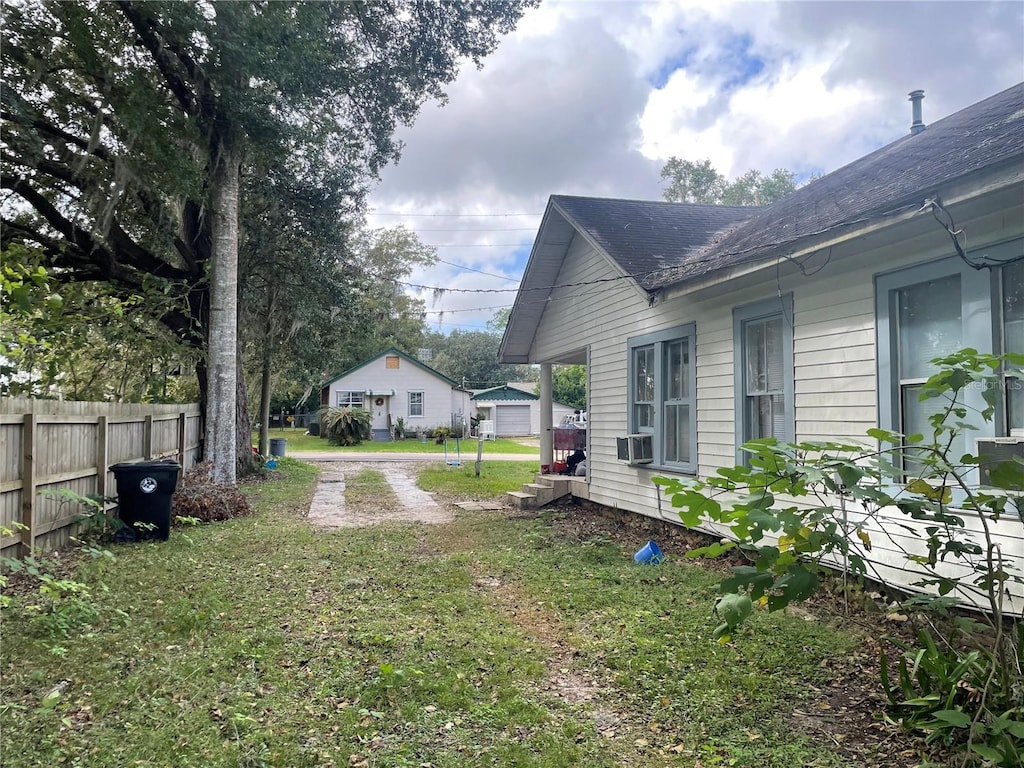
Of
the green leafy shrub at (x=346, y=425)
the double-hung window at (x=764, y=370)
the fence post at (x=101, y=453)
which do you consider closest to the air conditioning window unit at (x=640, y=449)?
the double-hung window at (x=764, y=370)

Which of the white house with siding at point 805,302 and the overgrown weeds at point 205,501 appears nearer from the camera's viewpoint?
the white house with siding at point 805,302

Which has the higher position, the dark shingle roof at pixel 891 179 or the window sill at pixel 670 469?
the dark shingle roof at pixel 891 179

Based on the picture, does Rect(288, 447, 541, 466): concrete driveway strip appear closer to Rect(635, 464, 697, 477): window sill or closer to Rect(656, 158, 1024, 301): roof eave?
Rect(635, 464, 697, 477): window sill

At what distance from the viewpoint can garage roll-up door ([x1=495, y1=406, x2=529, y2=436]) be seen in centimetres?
3862

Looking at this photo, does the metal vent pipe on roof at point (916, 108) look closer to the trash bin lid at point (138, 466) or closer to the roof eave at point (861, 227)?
the roof eave at point (861, 227)

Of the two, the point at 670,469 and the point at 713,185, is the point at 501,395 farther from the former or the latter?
the point at 670,469

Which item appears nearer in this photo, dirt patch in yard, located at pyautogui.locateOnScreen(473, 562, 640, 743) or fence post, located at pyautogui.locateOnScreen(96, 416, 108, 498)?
dirt patch in yard, located at pyautogui.locateOnScreen(473, 562, 640, 743)

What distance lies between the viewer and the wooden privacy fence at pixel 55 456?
17.1ft

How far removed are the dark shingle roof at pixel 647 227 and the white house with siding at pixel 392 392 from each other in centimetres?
2371

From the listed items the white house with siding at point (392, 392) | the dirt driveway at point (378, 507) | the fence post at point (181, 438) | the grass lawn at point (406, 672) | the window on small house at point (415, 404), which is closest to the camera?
the grass lawn at point (406, 672)

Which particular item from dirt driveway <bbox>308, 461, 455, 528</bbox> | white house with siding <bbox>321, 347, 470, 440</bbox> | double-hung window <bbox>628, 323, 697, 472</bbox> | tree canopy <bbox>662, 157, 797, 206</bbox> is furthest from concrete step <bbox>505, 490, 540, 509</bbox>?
tree canopy <bbox>662, 157, 797, 206</bbox>

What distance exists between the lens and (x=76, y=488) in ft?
21.7

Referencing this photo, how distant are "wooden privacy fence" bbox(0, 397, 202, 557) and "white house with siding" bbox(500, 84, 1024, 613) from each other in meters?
6.08

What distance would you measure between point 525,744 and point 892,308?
12.7ft
